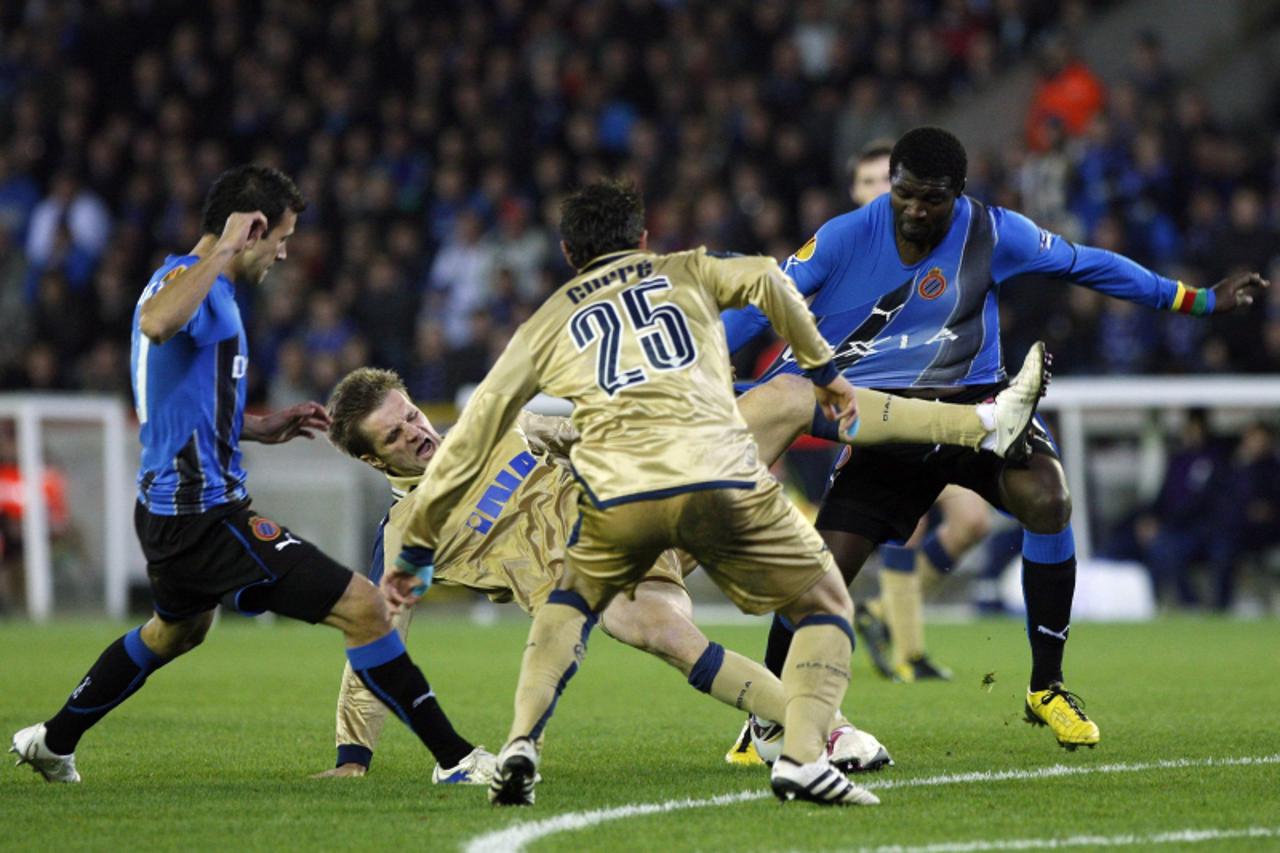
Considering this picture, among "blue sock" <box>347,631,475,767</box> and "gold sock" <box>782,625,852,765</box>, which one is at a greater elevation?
"gold sock" <box>782,625,852,765</box>

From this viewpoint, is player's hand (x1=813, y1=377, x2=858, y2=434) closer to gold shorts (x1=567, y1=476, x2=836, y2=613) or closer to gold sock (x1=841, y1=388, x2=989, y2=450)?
gold shorts (x1=567, y1=476, x2=836, y2=613)

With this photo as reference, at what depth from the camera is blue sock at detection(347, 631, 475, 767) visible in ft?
19.3

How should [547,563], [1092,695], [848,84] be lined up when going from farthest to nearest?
1. [848,84]
2. [1092,695]
3. [547,563]

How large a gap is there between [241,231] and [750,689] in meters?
2.16

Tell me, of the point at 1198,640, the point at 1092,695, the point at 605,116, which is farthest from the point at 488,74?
the point at 1092,695

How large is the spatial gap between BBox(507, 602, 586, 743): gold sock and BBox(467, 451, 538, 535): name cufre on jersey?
3.38 ft

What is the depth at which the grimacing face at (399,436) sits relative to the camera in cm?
639

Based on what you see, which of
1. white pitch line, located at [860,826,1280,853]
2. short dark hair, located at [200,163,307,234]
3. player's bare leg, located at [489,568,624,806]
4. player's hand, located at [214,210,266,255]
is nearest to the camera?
white pitch line, located at [860,826,1280,853]

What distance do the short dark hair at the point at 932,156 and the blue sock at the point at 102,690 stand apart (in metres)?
3.02

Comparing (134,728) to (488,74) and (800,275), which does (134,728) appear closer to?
(800,275)

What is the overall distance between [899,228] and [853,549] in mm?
1137

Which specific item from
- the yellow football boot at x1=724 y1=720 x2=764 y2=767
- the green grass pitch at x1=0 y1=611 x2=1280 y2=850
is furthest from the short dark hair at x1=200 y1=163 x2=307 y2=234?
the yellow football boot at x1=724 y1=720 x2=764 y2=767

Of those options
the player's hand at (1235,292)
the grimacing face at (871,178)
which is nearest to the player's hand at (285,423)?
the player's hand at (1235,292)

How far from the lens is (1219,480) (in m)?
15.2
